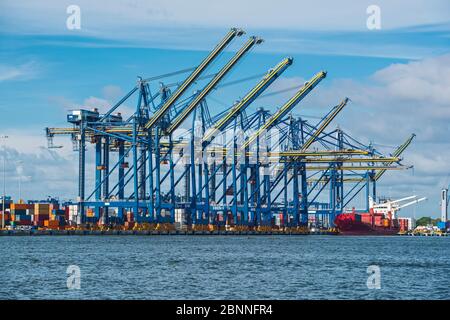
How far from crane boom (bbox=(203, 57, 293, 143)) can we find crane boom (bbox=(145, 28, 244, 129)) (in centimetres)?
1081

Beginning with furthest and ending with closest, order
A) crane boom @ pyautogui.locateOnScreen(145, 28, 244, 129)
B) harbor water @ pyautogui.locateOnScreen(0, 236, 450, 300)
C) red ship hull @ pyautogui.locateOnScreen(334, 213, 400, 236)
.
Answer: red ship hull @ pyautogui.locateOnScreen(334, 213, 400, 236) < crane boom @ pyautogui.locateOnScreen(145, 28, 244, 129) < harbor water @ pyautogui.locateOnScreen(0, 236, 450, 300)

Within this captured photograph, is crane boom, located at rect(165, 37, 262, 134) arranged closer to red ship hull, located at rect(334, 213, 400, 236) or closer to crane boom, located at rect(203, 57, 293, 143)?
crane boom, located at rect(203, 57, 293, 143)

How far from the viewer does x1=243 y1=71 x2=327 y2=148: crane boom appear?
11756cm

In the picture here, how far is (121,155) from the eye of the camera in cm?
11012

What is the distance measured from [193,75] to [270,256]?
43.2 meters

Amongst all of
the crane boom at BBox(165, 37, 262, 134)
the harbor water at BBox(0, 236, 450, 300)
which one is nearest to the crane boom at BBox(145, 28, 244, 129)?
the crane boom at BBox(165, 37, 262, 134)

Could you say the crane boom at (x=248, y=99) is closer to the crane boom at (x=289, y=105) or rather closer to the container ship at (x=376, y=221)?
the crane boom at (x=289, y=105)

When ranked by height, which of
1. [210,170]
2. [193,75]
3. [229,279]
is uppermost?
[193,75]

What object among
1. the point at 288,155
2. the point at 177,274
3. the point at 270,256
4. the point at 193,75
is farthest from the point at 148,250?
the point at 288,155

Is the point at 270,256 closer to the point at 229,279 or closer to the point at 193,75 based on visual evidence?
the point at 229,279

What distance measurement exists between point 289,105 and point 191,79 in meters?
21.9

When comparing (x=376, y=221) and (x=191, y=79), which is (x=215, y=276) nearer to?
(x=191, y=79)

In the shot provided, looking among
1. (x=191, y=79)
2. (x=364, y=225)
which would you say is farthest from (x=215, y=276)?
(x=364, y=225)

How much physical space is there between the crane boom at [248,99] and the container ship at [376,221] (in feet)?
121
